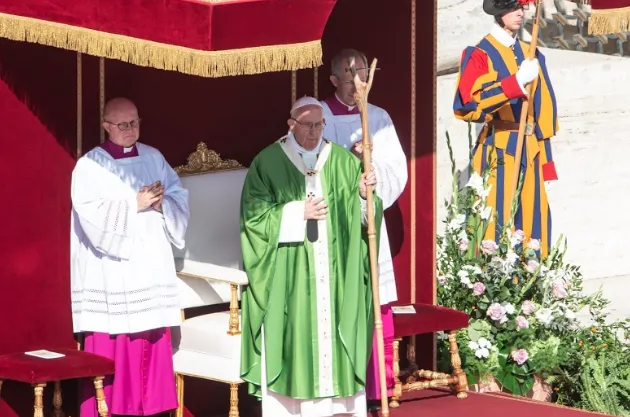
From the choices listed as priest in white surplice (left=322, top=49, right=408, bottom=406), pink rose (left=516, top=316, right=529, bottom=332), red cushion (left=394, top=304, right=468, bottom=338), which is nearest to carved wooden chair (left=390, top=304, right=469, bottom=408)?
red cushion (left=394, top=304, right=468, bottom=338)

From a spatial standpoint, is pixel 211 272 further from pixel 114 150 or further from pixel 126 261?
pixel 114 150

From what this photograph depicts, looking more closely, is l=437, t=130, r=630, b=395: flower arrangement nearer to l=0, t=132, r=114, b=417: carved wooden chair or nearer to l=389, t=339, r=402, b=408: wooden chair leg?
l=389, t=339, r=402, b=408: wooden chair leg

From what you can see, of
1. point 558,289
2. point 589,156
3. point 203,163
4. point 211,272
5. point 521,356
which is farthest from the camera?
point 589,156

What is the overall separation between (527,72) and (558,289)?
4.65ft

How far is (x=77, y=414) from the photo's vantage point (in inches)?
486

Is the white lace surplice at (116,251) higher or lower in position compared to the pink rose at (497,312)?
higher

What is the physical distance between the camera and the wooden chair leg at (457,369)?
13.3m

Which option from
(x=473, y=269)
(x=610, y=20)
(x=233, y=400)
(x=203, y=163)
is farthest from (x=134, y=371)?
(x=610, y=20)

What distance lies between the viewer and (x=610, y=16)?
13.3 meters

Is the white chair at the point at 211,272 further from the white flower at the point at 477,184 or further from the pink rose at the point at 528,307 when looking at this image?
the pink rose at the point at 528,307

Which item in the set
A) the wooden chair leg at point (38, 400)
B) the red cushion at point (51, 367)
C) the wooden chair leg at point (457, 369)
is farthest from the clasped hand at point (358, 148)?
the wooden chair leg at point (38, 400)

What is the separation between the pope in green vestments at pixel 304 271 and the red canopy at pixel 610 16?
2025mm

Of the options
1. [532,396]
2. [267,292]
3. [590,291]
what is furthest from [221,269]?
[590,291]

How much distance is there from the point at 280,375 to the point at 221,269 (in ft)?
2.55
